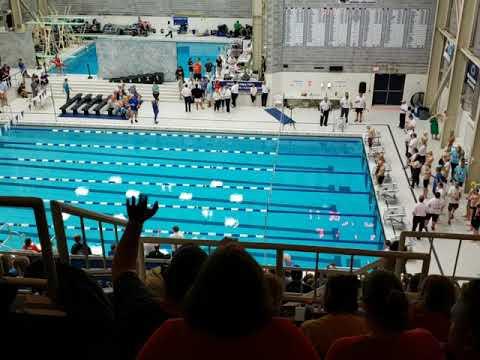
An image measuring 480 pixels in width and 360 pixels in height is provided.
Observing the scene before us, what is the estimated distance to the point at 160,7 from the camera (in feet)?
91.5

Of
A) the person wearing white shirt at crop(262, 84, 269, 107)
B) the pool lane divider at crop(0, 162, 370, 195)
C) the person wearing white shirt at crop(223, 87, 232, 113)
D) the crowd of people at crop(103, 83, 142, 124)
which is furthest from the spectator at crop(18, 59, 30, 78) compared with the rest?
the person wearing white shirt at crop(262, 84, 269, 107)

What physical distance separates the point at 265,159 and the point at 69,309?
1349 cm

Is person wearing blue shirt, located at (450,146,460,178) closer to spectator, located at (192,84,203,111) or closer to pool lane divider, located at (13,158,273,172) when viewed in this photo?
pool lane divider, located at (13,158,273,172)

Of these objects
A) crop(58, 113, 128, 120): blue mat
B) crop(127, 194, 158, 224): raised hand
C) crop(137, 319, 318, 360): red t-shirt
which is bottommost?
crop(58, 113, 128, 120): blue mat

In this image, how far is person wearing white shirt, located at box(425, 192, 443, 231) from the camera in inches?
431

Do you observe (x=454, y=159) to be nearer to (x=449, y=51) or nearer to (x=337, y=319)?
(x=449, y=51)

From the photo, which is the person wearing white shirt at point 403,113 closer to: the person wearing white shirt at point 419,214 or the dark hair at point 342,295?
the person wearing white shirt at point 419,214

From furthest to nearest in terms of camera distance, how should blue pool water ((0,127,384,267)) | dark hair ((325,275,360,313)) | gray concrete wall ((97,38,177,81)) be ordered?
1. gray concrete wall ((97,38,177,81))
2. blue pool water ((0,127,384,267))
3. dark hair ((325,275,360,313))

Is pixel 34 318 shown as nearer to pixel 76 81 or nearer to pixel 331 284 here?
pixel 331 284

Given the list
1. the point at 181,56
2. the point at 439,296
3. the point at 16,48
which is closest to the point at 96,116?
the point at 16,48

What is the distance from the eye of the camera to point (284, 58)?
18.8 m

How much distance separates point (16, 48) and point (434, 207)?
18.5m

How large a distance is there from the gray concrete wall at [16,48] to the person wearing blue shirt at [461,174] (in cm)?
1770

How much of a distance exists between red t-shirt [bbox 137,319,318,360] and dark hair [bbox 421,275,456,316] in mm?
1554
